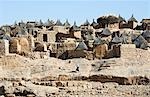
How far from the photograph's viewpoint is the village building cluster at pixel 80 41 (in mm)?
21203

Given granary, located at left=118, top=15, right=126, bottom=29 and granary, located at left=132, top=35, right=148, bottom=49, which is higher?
granary, located at left=118, top=15, right=126, bottom=29

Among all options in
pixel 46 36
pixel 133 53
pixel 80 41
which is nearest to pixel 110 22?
pixel 46 36

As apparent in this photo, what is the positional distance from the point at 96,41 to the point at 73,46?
3.97 ft

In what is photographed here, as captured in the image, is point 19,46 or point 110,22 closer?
point 19,46

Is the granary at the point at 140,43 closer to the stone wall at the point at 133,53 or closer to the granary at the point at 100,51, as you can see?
the granary at the point at 100,51

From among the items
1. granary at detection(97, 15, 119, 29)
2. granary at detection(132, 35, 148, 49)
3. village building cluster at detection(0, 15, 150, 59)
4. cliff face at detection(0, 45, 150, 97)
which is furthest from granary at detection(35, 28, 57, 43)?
cliff face at detection(0, 45, 150, 97)

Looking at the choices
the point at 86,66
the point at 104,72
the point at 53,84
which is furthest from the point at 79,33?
the point at 53,84

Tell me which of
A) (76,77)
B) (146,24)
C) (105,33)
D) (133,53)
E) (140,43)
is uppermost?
(146,24)

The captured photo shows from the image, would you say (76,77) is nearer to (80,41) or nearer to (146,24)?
(80,41)

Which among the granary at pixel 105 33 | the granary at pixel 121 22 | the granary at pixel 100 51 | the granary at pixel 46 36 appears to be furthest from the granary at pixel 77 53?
the granary at pixel 121 22

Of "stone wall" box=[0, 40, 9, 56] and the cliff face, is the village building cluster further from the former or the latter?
the cliff face

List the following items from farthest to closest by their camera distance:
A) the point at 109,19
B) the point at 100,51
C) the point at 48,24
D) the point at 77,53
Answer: the point at 48,24 → the point at 109,19 → the point at 77,53 → the point at 100,51

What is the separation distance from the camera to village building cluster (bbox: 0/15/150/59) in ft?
69.6

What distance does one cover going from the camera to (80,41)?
26.3 meters
